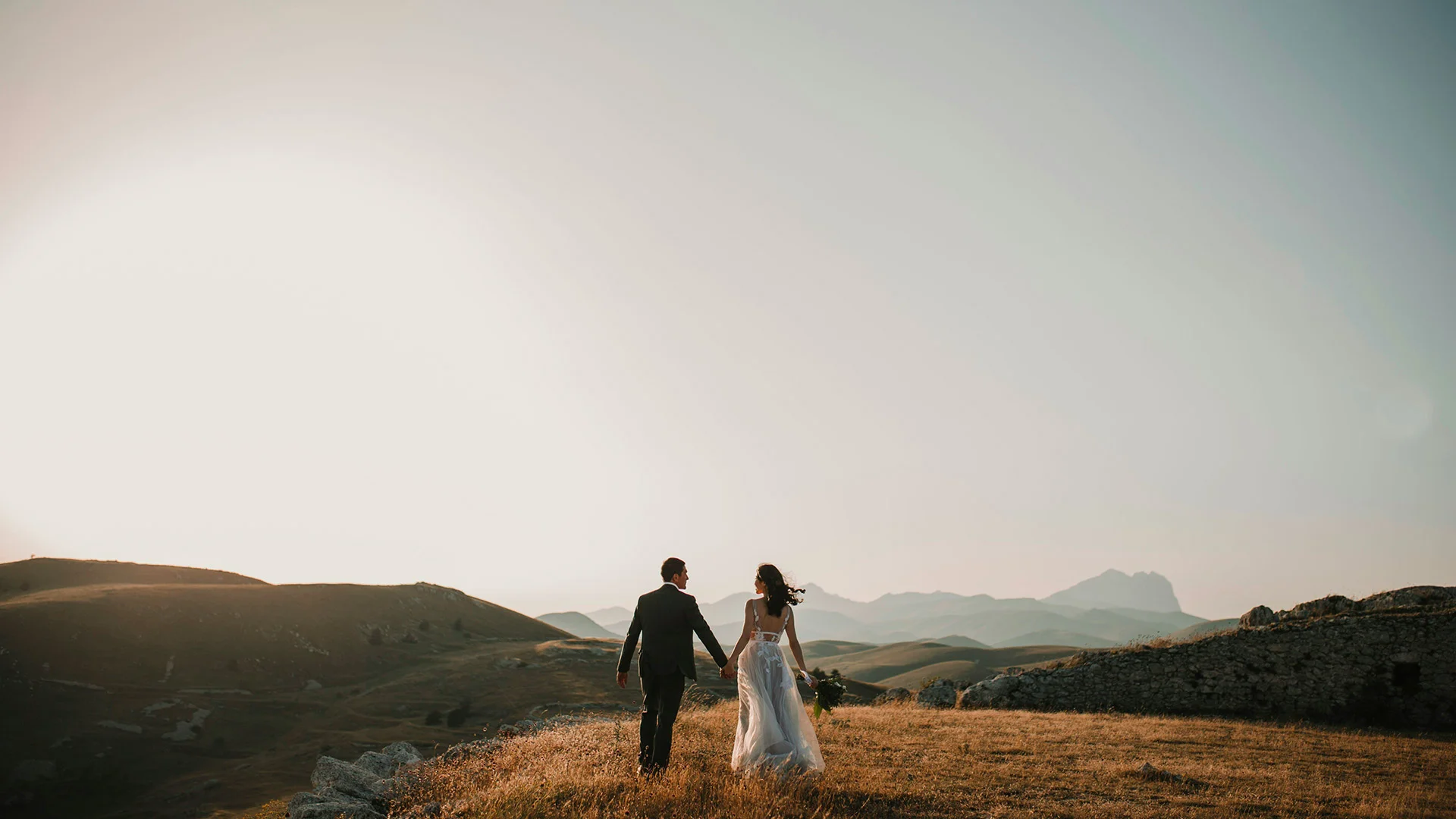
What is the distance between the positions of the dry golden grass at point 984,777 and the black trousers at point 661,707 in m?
0.42

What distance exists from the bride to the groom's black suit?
500 millimetres

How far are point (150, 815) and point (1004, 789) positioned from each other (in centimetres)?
3103

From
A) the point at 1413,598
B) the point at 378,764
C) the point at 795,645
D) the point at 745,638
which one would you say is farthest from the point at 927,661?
the point at 795,645

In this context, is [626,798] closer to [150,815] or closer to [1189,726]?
[1189,726]

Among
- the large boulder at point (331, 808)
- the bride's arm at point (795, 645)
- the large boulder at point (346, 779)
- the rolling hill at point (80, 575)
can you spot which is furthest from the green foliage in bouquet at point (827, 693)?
the rolling hill at point (80, 575)

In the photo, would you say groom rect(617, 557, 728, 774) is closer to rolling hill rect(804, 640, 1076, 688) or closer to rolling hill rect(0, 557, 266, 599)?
rolling hill rect(0, 557, 266, 599)

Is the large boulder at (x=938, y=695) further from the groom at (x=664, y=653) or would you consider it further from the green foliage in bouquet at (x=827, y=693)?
the groom at (x=664, y=653)

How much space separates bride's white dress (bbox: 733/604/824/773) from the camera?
27.4 ft

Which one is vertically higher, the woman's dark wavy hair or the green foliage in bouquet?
the woman's dark wavy hair

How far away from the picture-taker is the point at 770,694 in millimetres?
8852

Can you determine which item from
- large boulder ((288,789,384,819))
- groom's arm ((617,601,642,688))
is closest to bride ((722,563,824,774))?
groom's arm ((617,601,642,688))

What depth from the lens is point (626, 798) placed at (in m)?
7.17

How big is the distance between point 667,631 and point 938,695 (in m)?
18.3

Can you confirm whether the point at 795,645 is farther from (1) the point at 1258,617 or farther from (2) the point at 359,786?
(1) the point at 1258,617
